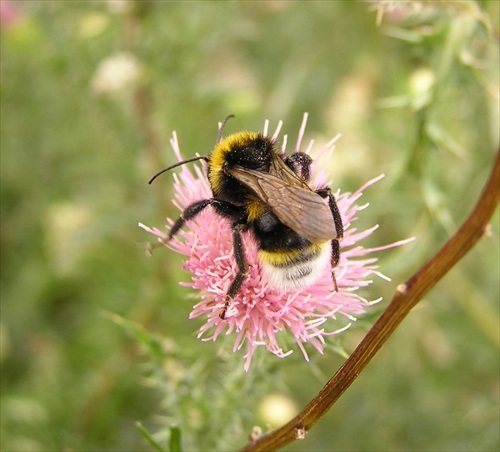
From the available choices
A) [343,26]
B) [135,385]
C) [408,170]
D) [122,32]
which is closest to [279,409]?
[135,385]

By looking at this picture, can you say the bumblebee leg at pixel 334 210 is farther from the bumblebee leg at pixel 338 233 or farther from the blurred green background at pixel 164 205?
the blurred green background at pixel 164 205

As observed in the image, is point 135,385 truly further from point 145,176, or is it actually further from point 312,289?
point 312,289

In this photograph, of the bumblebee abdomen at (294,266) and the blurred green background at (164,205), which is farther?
the blurred green background at (164,205)

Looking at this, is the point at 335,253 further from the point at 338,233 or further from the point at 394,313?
the point at 394,313

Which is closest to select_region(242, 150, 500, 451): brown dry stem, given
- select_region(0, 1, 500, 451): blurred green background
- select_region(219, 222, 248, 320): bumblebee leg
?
select_region(219, 222, 248, 320): bumblebee leg

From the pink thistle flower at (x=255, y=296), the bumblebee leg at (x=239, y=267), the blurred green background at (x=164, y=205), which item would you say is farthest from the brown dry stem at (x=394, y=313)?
the blurred green background at (x=164, y=205)

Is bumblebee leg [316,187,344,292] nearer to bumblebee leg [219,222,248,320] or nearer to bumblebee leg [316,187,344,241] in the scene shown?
bumblebee leg [316,187,344,241]
